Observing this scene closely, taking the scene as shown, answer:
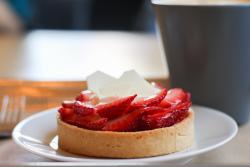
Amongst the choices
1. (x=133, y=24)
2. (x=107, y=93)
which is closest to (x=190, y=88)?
(x=107, y=93)

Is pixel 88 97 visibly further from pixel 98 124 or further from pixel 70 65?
pixel 70 65

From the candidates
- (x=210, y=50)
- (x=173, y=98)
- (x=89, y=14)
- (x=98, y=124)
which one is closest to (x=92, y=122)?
(x=98, y=124)

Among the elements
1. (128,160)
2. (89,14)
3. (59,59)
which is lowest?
(89,14)

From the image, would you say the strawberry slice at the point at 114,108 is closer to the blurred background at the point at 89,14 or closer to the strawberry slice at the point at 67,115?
the strawberry slice at the point at 67,115

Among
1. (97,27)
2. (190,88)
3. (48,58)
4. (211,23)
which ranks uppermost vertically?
(211,23)

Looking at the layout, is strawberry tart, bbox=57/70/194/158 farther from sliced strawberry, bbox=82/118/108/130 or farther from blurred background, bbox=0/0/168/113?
blurred background, bbox=0/0/168/113

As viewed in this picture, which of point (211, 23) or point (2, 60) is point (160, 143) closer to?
point (211, 23)
